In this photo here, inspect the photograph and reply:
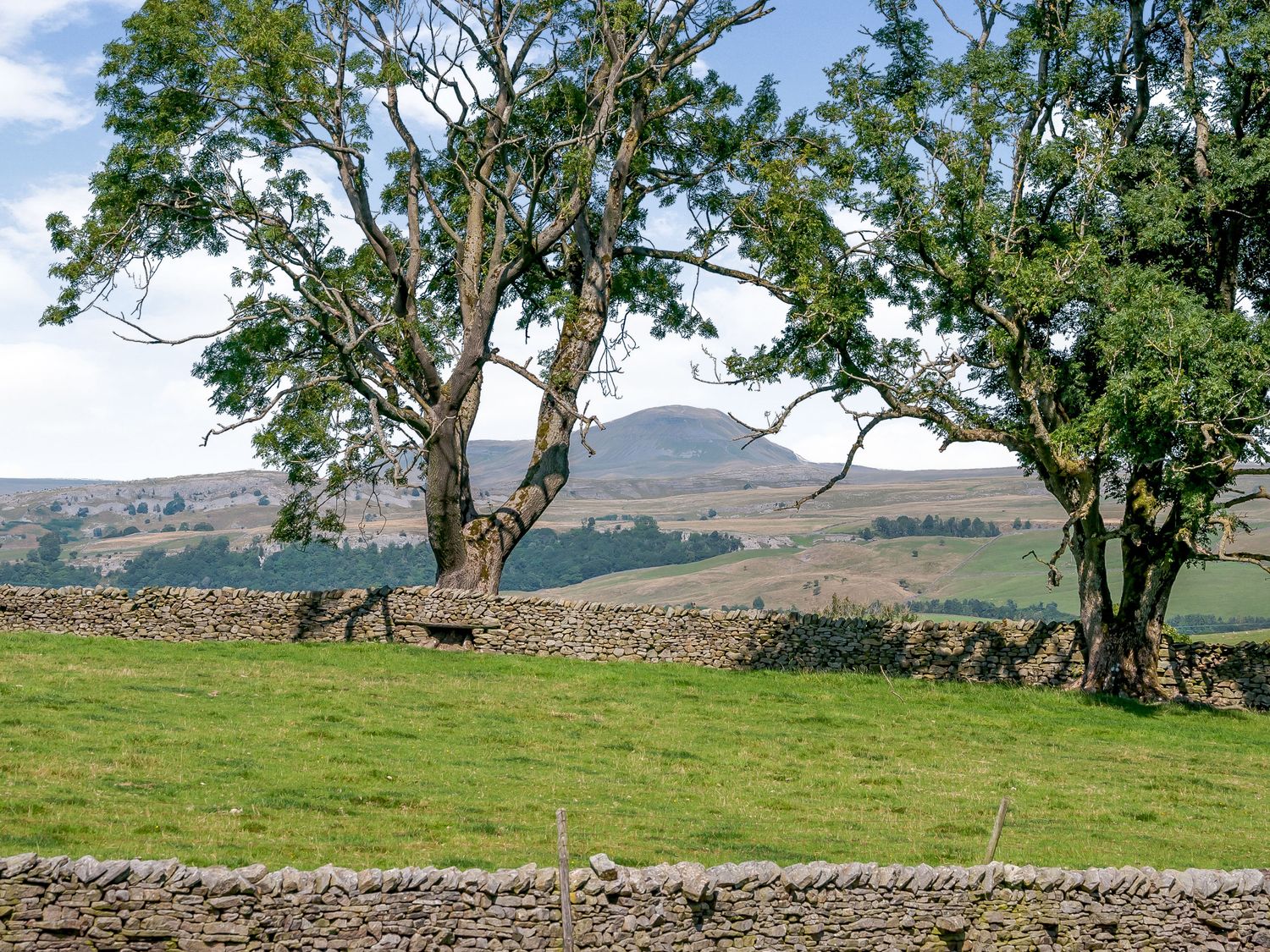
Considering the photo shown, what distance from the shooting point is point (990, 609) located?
162 metres

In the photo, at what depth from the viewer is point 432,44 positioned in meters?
33.3

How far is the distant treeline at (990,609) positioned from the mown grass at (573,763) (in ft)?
420

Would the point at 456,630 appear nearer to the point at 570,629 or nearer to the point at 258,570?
the point at 570,629

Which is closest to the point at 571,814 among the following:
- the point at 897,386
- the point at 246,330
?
the point at 897,386

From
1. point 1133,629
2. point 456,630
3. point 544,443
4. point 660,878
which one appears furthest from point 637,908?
point 544,443

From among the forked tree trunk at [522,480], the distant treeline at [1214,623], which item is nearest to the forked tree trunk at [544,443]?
the forked tree trunk at [522,480]

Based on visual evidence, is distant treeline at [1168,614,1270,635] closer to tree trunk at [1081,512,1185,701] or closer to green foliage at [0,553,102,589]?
green foliage at [0,553,102,589]

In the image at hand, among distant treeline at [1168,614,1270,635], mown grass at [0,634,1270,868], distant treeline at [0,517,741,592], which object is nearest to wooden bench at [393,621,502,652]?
mown grass at [0,634,1270,868]

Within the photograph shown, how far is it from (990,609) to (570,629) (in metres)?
138

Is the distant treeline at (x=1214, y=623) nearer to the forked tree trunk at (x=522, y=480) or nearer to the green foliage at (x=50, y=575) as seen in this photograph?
the green foliage at (x=50, y=575)

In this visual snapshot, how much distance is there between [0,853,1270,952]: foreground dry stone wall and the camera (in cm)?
1230

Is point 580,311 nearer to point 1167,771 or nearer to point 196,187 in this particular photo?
point 196,187

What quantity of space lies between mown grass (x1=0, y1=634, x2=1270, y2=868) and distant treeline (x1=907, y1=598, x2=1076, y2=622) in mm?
127924

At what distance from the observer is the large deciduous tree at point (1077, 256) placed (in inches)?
1092
